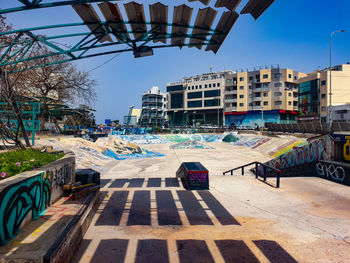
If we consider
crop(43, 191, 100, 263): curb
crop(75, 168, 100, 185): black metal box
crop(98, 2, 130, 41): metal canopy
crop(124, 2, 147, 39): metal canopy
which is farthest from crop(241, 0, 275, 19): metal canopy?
crop(75, 168, 100, 185): black metal box

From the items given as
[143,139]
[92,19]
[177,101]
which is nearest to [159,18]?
[92,19]

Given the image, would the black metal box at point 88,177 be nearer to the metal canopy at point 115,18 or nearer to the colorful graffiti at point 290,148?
the metal canopy at point 115,18

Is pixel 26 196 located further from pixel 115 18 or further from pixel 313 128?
pixel 313 128

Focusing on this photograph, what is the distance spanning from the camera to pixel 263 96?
226 feet

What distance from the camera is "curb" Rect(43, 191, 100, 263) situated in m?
3.19

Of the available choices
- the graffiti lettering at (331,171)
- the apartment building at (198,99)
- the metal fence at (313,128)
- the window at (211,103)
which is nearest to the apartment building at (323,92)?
the metal fence at (313,128)

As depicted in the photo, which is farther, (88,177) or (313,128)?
(313,128)

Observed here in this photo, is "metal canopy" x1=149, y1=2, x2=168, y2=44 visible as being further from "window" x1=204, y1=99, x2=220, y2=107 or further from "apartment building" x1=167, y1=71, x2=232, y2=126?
"window" x1=204, y1=99, x2=220, y2=107

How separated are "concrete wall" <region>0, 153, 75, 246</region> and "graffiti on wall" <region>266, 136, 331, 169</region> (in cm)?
1252

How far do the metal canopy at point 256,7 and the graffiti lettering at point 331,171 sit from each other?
9.70 m

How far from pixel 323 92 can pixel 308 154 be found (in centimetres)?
5437

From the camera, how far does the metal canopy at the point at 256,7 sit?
443cm

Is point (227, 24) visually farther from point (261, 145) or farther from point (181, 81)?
point (181, 81)

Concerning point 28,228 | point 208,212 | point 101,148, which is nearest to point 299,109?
point 101,148
